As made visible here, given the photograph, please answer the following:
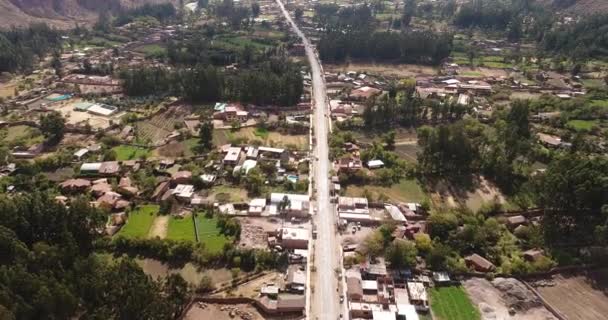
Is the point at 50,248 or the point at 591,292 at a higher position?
the point at 50,248

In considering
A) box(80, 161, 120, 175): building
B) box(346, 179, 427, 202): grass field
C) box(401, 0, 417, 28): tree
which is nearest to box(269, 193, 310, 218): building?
box(346, 179, 427, 202): grass field

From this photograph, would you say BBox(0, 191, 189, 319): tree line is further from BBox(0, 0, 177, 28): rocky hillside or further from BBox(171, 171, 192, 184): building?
BBox(0, 0, 177, 28): rocky hillside

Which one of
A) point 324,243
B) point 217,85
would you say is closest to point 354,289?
point 324,243

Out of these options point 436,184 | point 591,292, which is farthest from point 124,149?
point 591,292

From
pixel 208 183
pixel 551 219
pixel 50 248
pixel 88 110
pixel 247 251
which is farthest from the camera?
pixel 88 110

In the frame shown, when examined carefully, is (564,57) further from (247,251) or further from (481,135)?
(247,251)
